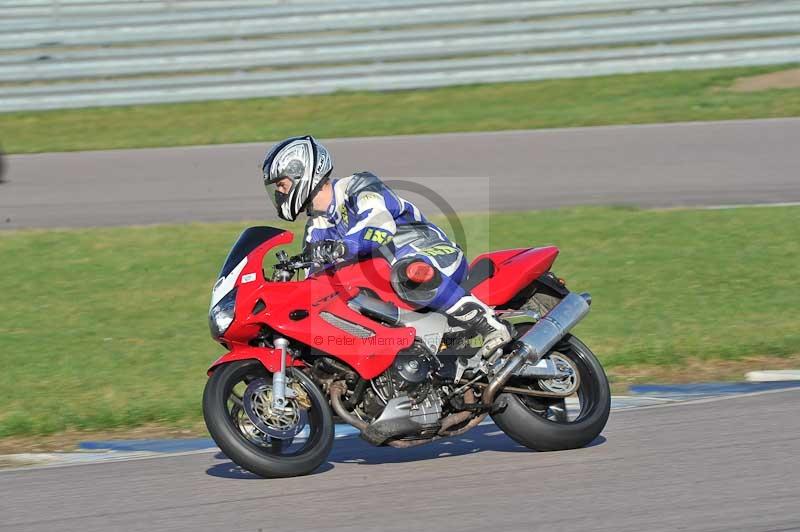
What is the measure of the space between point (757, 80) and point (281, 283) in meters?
12.0

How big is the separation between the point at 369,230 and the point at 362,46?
11.4 meters

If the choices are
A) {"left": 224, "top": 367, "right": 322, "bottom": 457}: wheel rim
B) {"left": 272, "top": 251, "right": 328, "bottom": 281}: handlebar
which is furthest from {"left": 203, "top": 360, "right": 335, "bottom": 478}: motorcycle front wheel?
{"left": 272, "top": 251, "right": 328, "bottom": 281}: handlebar

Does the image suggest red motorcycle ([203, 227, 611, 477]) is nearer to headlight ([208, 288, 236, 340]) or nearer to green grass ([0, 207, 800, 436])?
headlight ([208, 288, 236, 340])

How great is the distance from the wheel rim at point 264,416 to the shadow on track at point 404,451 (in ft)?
0.71

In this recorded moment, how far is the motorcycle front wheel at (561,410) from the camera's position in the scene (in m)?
5.95

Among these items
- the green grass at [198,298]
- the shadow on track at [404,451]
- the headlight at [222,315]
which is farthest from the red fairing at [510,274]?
the green grass at [198,298]

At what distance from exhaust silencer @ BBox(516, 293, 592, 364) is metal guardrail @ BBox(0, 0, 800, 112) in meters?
10.7

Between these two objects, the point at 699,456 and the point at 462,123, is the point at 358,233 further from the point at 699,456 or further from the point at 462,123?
the point at 462,123

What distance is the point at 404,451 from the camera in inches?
250

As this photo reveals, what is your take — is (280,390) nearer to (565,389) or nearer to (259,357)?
(259,357)

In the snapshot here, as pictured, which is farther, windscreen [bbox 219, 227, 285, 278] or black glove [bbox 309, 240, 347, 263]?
windscreen [bbox 219, 227, 285, 278]

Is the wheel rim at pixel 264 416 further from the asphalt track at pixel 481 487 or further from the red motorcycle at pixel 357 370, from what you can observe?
the asphalt track at pixel 481 487

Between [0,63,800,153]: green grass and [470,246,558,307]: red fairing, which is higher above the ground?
[0,63,800,153]: green grass

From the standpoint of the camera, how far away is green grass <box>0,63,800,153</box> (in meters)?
15.1
